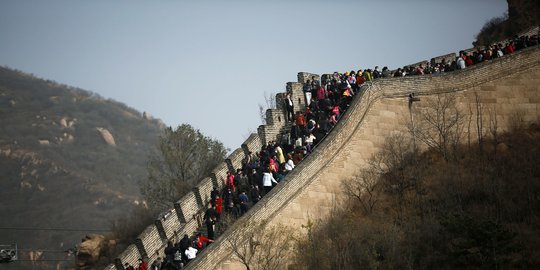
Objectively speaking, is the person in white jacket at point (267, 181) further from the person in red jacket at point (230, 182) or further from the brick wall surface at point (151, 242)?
the brick wall surface at point (151, 242)

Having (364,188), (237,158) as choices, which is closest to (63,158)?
(237,158)

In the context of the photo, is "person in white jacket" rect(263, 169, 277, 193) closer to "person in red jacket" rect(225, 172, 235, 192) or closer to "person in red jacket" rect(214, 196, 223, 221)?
"person in red jacket" rect(225, 172, 235, 192)

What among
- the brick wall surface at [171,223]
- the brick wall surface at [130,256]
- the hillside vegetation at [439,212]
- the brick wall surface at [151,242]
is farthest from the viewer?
the brick wall surface at [171,223]

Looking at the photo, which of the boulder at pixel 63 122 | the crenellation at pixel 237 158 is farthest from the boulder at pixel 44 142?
the crenellation at pixel 237 158

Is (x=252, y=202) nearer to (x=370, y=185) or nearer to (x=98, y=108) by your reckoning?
(x=370, y=185)

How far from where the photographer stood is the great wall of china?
32938 mm

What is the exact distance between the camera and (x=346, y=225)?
104ft

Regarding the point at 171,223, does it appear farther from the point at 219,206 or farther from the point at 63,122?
the point at 63,122

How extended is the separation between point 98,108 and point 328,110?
10615 centimetres

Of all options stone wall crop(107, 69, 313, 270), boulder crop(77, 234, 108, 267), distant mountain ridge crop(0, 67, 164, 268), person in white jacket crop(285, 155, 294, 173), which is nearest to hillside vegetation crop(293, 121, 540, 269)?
person in white jacket crop(285, 155, 294, 173)

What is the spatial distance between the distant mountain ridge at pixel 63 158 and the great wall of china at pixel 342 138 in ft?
140

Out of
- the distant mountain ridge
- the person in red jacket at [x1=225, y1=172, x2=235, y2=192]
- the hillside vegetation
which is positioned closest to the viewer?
the hillside vegetation

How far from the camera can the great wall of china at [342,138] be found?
3294 cm

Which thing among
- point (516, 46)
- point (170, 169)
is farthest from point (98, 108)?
point (516, 46)
